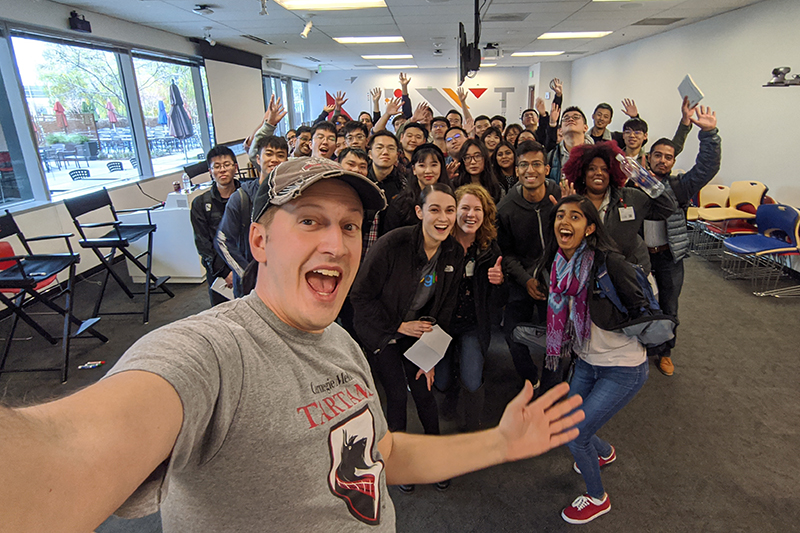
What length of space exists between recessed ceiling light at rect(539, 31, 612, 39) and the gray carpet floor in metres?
6.79

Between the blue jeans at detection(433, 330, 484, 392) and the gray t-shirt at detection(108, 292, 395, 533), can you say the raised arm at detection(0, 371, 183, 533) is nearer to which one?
the gray t-shirt at detection(108, 292, 395, 533)

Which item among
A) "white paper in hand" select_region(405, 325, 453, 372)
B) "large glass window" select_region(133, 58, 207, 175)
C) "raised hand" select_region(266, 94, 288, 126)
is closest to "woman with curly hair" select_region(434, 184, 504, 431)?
"white paper in hand" select_region(405, 325, 453, 372)

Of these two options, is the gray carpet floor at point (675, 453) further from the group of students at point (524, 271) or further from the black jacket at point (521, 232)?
the black jacket at point (521, 232)

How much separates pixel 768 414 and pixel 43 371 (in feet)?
17.1

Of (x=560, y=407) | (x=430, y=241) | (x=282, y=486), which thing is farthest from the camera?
(x=430, y=241)

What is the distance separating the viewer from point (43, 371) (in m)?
3.24

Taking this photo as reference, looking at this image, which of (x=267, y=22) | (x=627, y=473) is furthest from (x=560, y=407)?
(x=267, y=22)

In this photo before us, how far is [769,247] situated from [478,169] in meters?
3.35

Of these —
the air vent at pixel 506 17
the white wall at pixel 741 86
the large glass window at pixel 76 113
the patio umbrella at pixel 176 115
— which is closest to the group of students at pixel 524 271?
the white wall at pixel 741 86

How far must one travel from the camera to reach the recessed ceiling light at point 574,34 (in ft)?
27.1

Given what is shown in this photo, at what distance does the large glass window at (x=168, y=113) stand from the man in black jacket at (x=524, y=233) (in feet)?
21.8

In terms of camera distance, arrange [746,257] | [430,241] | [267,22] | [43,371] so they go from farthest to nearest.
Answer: [267,22]
[746,257]
[43,371]
[430,241]

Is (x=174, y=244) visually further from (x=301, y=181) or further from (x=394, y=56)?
(x=394, y=56)

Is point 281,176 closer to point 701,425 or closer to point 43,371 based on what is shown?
point 701,425
